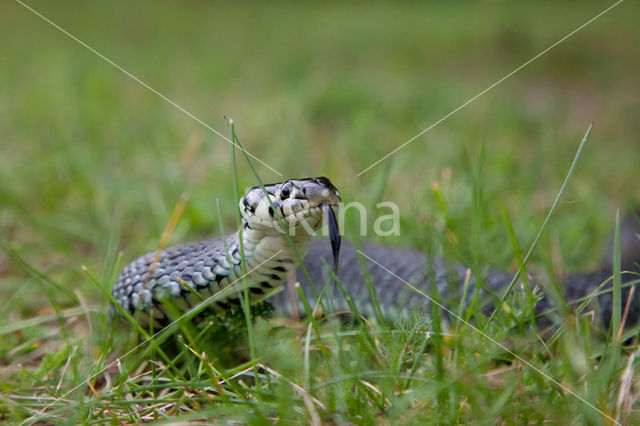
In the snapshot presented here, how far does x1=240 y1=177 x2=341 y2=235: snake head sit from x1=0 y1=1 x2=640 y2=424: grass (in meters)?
0.16

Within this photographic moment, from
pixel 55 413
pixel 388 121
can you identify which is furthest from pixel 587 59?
pixel 55 413

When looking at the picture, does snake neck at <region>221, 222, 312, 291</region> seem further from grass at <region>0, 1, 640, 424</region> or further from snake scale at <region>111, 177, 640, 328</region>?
grass at <region>0, 1, 640, 424</region>

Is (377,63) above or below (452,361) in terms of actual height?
above

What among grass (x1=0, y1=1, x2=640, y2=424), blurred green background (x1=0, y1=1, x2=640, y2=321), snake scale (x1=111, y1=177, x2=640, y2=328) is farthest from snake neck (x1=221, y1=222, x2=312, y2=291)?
blurred green background (x1=0, y1=1, x2=640, y2=321)

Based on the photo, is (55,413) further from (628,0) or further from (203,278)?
(628,0)

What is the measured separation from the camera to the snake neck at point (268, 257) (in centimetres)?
214

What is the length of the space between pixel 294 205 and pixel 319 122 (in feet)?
13.8

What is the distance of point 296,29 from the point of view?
11.2 m

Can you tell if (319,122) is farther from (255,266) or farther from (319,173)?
(255,266)

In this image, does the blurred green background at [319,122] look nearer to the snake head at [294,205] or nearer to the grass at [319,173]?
the grass at [319,173]

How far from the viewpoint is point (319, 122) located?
242 inches

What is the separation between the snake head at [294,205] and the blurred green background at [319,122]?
41 cm

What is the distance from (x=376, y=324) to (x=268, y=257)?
21.8 inches

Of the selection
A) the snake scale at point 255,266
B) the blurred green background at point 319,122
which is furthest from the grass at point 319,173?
the snake scale at point 255,266
